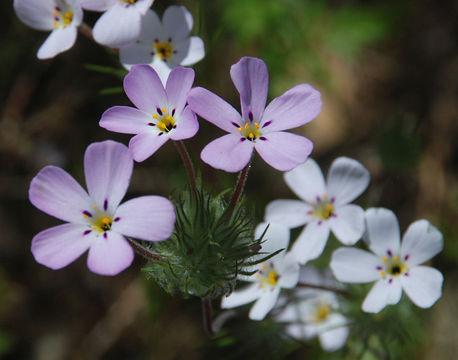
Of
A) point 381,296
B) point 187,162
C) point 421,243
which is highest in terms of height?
point 187,162

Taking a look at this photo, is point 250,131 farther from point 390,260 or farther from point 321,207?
point 390,260

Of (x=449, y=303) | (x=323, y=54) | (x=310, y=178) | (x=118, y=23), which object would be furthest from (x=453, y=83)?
(x=118, y=23)

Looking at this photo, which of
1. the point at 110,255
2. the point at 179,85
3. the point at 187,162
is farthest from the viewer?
the point at 187,162

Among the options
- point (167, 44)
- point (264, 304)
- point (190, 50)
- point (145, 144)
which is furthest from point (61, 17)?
point (264, 304)

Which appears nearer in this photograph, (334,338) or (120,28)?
(120,28)

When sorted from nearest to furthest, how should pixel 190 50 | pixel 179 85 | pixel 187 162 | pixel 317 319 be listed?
pixel 179 85, pixel 187 162, pixel 190 50, pixel 317 319

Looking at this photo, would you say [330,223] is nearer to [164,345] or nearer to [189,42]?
[189,42]

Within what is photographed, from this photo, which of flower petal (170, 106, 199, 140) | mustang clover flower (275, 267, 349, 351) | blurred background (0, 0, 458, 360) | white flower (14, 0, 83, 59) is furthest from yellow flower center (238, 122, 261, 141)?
blurred background (0, 0, 458, 360)

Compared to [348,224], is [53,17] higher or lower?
higher
